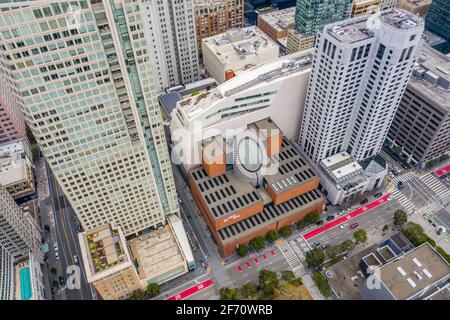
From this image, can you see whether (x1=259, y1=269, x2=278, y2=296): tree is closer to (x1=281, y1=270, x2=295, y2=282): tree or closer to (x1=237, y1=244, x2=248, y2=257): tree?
(x1=281, y1=270, x2=295, y2=282): tree

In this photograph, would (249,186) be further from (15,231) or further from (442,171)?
(442,171)

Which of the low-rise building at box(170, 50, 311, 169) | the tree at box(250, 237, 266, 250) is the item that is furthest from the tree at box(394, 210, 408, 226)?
the low-rise building at box(170, 50, 311, 169)

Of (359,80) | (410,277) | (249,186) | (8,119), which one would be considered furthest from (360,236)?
(8,119)

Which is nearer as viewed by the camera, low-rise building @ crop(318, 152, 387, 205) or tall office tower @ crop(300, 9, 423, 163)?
tall office tower @ crop(300, 9, 423, 163)

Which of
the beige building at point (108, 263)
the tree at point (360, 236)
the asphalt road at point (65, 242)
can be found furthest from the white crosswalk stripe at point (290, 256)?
the asphalt road at point (65, 242)

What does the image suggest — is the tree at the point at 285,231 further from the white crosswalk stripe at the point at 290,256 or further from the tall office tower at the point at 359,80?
the tall office tower at the point at 359,80

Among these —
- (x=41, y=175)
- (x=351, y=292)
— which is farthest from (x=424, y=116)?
(x=41, y=175)

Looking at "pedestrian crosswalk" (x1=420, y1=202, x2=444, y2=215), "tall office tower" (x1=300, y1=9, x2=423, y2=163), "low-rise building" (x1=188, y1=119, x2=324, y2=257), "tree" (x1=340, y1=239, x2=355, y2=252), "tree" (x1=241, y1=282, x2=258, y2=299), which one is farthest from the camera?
"pedestrian crosswalk" (x1=420, y1=202, x2=444, y2=215)
